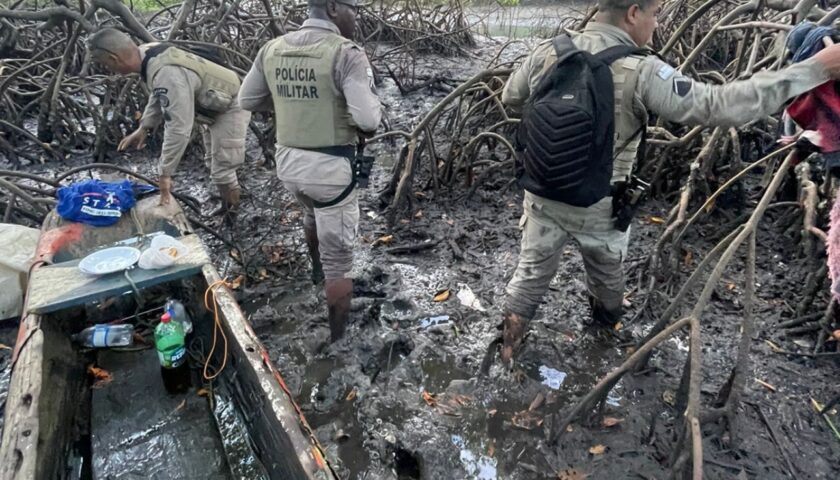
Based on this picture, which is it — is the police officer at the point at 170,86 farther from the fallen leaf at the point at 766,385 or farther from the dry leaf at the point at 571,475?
the fallen leaf at the point at 766,385

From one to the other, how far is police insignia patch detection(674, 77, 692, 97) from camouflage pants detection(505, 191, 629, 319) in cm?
59

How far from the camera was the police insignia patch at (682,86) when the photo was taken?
1873 mm

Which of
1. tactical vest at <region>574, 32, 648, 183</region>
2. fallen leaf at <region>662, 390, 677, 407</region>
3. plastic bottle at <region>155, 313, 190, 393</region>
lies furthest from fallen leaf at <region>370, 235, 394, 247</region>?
fallen leaf at <region>662, 390, 677, 407</region>

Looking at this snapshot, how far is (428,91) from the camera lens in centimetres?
819

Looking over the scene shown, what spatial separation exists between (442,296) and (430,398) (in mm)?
951

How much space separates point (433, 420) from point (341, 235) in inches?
42.5

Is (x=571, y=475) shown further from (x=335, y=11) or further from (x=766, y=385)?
(x=335, y=11)

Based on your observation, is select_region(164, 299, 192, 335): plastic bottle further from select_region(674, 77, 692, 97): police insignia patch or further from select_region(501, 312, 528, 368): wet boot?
select_region(674, 77, 692, 97): police insignia patch

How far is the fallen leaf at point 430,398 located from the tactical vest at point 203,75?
8.57ft

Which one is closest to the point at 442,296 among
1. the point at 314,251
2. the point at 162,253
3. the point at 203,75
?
the point at 314,251

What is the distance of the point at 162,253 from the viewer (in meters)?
2.57

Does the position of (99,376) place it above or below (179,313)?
below

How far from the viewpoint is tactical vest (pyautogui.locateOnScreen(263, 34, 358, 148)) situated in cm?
252

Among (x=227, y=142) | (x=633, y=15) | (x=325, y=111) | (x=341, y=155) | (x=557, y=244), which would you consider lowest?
(x=227, y=142)
